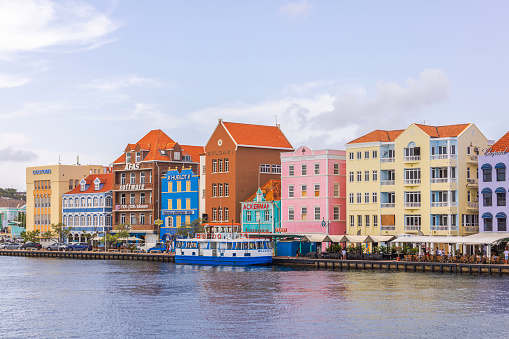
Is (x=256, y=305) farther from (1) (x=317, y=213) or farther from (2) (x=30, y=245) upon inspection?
(2) (x=30, y=245)

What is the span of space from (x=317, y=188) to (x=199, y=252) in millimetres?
→ 18660

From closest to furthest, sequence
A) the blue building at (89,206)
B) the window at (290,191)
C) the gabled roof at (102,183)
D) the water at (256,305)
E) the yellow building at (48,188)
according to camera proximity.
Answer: the water at (256,305)
the window at (290,191)
the blue building at (89,206)
the gabled roof at (102,183)
the yellow building at (48,188)

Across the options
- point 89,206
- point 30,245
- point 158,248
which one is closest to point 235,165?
point 158,248

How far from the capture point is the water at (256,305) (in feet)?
178

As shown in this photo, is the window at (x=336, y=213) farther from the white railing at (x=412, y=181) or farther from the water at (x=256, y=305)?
the water at (x=256, y=305)

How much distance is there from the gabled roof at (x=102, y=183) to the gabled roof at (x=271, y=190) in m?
38.0

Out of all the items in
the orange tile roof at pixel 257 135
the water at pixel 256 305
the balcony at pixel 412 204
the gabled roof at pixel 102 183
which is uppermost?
the orange tile roof at pixel 257 135

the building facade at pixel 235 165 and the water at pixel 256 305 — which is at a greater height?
the building facade at pixel 235 165

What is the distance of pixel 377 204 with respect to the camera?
106 meters

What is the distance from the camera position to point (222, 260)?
108m

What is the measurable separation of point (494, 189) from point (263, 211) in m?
36.8

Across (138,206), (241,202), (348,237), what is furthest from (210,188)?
(348,237)

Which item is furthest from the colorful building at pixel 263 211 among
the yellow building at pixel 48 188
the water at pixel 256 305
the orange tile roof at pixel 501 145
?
the yellow building at pixel 48 188

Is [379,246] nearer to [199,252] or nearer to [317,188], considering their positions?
[317,188]
